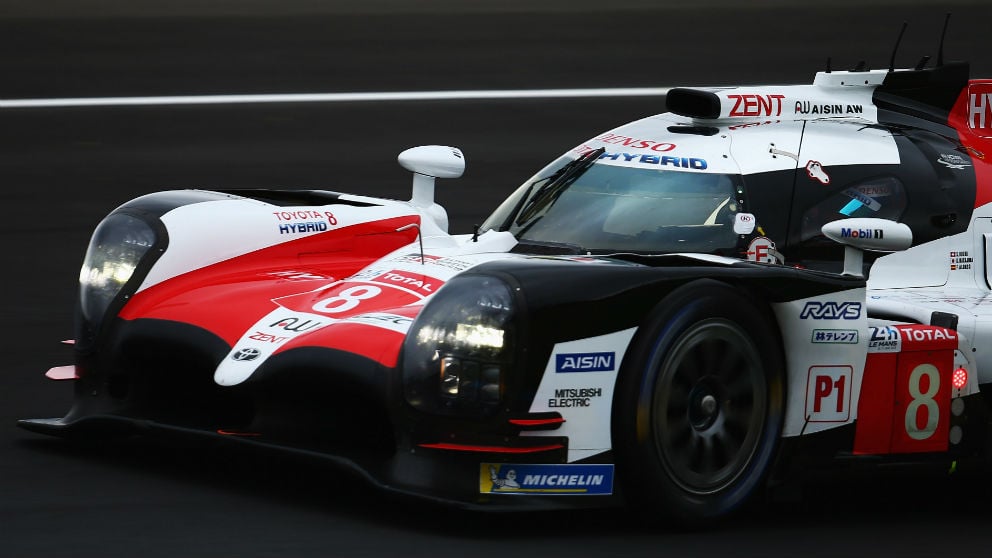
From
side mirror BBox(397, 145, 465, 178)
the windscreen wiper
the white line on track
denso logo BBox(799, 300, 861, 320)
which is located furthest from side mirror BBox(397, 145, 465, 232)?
the white line on track

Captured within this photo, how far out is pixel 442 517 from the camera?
4.59 m

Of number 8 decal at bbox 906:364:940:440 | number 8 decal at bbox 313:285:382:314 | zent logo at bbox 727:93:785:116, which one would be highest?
zent logo at bbox 727:93:785:116

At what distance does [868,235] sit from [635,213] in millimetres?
935

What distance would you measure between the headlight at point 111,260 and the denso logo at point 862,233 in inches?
92.0

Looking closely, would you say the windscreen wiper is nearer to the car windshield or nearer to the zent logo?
the car windshield

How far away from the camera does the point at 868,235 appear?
4.93 meters

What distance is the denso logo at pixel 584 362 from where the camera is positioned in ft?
14.3

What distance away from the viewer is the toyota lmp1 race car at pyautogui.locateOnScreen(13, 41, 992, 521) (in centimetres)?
440

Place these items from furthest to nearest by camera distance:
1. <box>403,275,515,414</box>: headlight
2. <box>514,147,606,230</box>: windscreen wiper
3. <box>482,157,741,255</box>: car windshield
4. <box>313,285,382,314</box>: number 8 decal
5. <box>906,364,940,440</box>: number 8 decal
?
<box>514,147,606,230</box>: windscreen wiper < <box>482,157,741,255</box>: car windshield < <box>313,285,382,314</box>: number 8 decal < <box>906,364,940,440</box>: number 8 decal < <box>403,275,515,414</box>: headlight

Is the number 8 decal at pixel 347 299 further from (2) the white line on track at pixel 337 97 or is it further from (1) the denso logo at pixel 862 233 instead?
(2) the white line on track at pixel 337 97

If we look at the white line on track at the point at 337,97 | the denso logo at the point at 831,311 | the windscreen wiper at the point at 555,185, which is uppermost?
the white line on track at the point at 337,97

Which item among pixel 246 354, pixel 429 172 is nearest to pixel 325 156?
pixel 429 172

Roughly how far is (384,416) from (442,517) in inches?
13.0

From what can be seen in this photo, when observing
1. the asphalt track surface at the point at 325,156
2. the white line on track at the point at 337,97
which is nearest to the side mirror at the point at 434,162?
the asphalt track surface at the point at 325,156
